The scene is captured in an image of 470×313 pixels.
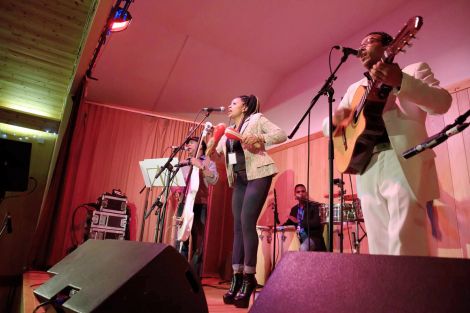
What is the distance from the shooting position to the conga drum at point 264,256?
457 centimetres

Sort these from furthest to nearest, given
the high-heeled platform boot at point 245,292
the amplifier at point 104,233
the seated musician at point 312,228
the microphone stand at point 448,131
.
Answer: the amplifier at point 104,233 < the seated musician at point 312,228 < the high-heeled platform boot at point 245,292 < the microphone stand at point 448,131

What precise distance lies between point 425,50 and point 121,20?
4.08 m

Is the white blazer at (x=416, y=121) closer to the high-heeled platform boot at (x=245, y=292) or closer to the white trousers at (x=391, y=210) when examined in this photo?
the white trousers at (x=391, y=210)

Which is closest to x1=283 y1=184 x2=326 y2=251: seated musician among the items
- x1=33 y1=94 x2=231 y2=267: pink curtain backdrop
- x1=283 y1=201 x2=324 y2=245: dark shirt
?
x1=283 y1=201 x2=324 y2=245: dark shirt

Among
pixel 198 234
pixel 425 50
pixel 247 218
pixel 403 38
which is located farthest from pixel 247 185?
pixel 425 50

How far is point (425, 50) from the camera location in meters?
3.91

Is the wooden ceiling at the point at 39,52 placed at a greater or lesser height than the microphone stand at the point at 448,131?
greater

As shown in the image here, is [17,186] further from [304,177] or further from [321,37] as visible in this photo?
[321,37]

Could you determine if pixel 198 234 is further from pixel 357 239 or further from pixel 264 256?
pixel 357 239

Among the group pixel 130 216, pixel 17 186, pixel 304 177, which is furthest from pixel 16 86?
pixel 304 177

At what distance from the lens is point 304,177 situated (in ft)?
17.4

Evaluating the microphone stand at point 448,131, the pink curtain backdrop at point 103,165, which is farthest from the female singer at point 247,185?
the pink curtain backdrop at point 103,165

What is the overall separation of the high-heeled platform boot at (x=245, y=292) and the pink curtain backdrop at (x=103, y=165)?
12.8ft

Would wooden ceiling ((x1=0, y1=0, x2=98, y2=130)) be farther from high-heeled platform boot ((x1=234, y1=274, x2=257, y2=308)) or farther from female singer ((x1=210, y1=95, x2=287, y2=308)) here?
high-heeled platform boot ((x1=234, y1=274, x2=257, y2=308))
